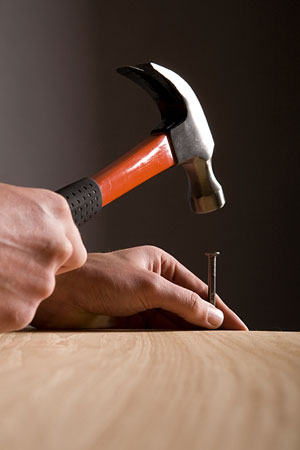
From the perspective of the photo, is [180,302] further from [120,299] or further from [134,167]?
[134,167]

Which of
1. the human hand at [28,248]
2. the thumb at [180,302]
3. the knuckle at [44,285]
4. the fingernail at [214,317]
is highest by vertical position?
the human hand at [28,248]

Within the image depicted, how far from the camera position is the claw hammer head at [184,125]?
3.09 ft

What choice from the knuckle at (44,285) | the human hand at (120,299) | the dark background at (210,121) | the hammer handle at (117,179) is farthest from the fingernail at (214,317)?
the dark background at (210,121)

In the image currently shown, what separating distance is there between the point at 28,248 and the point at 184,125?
0.53 m

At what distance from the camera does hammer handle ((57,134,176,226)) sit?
73 cm

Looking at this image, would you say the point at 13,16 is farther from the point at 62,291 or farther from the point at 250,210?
the point at 62,291

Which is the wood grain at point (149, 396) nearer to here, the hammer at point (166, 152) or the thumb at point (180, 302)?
the thumb at point (180, 302)

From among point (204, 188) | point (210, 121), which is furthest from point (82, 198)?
point (210, 121)

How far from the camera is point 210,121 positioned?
2.36 metres

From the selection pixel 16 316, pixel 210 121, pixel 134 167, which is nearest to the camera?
pixel 16 316

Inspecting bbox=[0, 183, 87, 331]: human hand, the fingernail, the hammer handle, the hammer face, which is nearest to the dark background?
the hammer face

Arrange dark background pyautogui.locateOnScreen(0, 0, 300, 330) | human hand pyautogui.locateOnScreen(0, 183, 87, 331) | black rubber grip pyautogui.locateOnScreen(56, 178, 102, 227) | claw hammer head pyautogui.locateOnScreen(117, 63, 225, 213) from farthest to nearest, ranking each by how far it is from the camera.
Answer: dark background pyautogui.locateOnScreen(0, 0, 300, 330)
claw hammer head pyautogui.locateOnScreen(117, 63, 225, 213)
black rubber grip pyautogui.locateOnScreen(56, 178, 102, 227)
human hand pyautogui.locateOnScreen(0, 183, 87, 331)

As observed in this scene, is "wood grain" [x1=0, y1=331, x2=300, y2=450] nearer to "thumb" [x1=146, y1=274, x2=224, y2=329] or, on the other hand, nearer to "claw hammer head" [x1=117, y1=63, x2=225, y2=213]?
"thumb" [x1=146, y1=274, x2=224, y2=329]

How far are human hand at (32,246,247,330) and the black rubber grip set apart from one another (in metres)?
0.10
